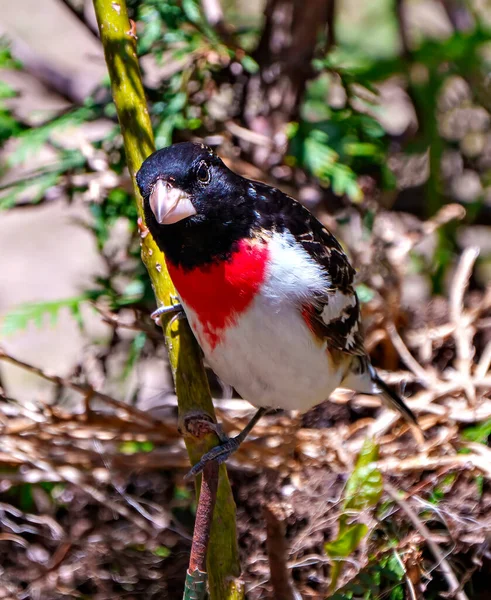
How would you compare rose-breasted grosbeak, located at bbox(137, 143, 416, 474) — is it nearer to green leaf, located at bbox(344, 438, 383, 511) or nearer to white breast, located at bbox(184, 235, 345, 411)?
white breast, located at bbox(184, 235, 345, 411)

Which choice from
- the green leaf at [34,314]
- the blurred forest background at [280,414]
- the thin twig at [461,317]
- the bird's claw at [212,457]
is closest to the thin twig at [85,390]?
the blurred forest background at [280,414]

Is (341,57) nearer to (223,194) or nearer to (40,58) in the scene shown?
(40,58)

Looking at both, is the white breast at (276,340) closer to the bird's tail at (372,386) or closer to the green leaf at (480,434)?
the bird's tail at (372,386)

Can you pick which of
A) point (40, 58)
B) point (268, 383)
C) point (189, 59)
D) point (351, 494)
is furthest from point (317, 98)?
point (351, 494)

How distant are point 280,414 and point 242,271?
0.95m

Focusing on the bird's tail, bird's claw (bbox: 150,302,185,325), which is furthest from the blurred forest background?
bird's claw (bbox: 150,302,185,325)

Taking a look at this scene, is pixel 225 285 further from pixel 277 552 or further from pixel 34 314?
pixel 34 314

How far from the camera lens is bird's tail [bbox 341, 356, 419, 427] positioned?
2.47 meters

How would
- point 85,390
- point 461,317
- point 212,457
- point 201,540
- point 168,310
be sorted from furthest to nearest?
point 461,317, point 85,390, point 168,310, point 212,457, point 201,540

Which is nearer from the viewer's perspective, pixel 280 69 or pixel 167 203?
pixel 167 203

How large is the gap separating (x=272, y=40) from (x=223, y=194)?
1.28 m

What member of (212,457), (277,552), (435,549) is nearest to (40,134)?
(212,457)

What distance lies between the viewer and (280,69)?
117 inches

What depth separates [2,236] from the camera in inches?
232
